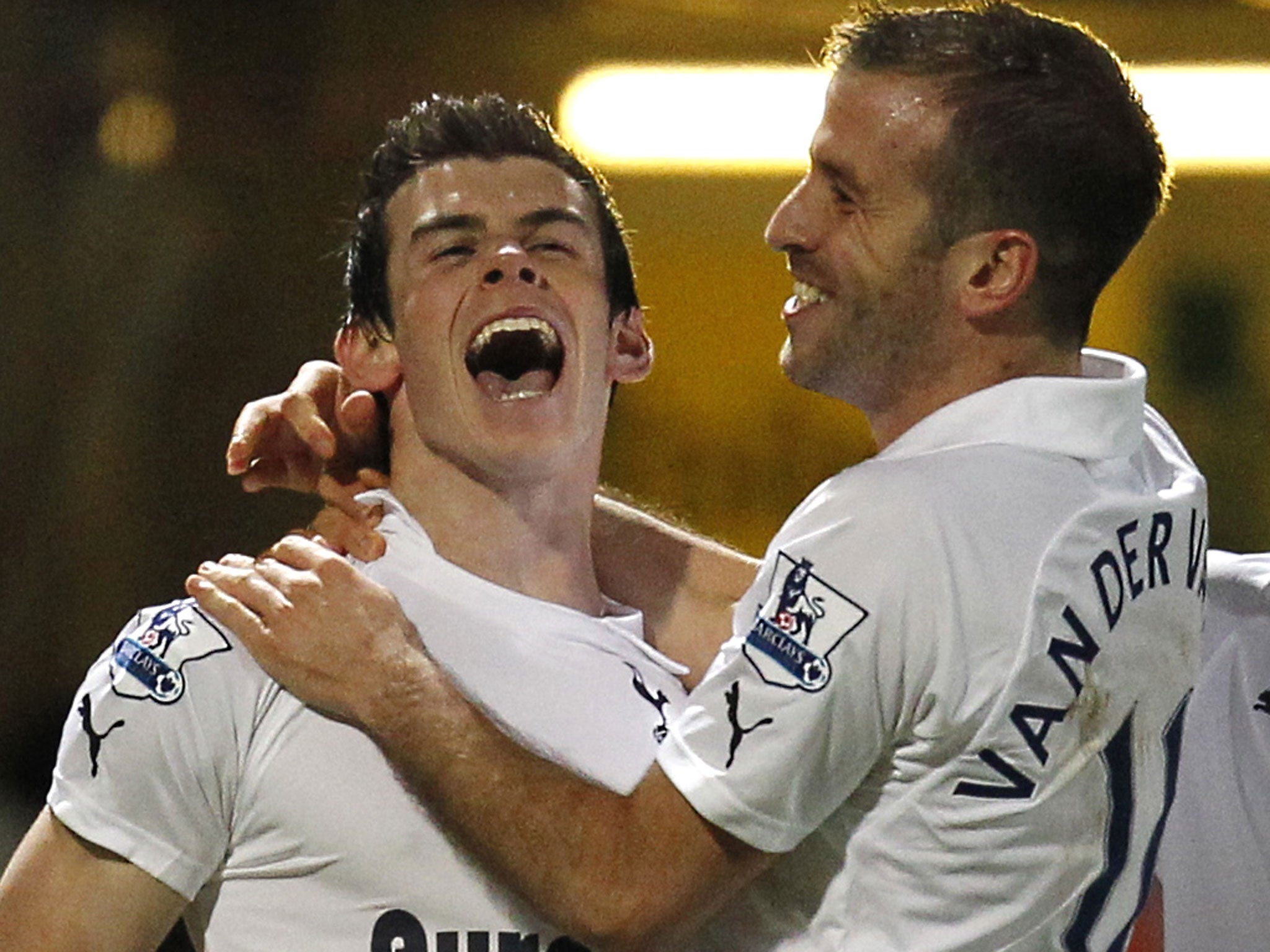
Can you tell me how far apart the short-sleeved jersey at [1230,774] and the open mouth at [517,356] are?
801 millimetres

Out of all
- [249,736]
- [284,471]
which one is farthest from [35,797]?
[249,736]

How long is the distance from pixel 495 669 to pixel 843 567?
0.40m

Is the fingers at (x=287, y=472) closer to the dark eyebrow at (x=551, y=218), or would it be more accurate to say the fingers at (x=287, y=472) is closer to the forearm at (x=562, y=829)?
the dark eyebrow at (x=551, y=218)

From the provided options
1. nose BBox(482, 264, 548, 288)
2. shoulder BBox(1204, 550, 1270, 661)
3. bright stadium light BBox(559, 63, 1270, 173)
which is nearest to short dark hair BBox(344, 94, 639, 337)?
nose BBox(482, 264, 548, 288)

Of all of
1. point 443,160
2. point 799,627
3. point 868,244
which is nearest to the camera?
point 799,627

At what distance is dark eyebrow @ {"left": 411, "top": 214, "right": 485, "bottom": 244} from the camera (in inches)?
78.2

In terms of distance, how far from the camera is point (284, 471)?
206cm

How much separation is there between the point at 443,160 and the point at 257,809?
75 centimetres

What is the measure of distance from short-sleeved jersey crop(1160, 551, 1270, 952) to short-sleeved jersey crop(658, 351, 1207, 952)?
0.39 metres

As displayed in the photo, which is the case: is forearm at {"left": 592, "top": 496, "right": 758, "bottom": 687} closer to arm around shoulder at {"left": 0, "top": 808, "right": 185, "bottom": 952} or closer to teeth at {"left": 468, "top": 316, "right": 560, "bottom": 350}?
teeth at {"left": 468, "top": 316, "right": 560, "bottom": 350}

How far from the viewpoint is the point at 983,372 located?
1.72m

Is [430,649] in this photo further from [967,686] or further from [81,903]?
[967,686]

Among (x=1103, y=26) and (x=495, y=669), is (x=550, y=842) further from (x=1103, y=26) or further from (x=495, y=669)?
(x=1103, y=26)

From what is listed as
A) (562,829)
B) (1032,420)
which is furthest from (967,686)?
(562,829)
